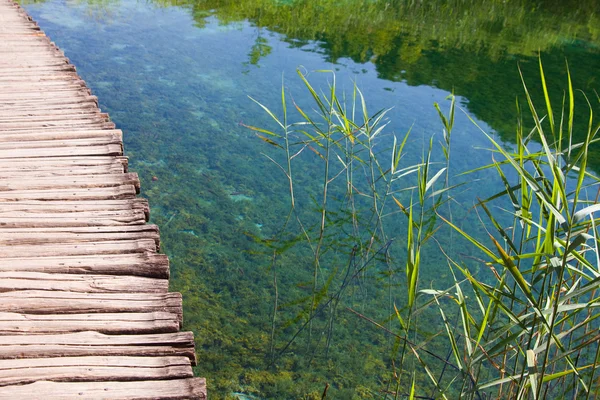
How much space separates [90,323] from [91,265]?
1.10ft

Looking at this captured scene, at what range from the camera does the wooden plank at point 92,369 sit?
1689mm

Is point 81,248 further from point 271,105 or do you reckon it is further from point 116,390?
point 271,105

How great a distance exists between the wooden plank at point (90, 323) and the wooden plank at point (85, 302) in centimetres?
2

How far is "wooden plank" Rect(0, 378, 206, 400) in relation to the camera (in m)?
1.64

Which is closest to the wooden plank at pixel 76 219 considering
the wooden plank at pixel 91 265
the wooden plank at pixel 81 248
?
the wooden plank at pixel 81 248

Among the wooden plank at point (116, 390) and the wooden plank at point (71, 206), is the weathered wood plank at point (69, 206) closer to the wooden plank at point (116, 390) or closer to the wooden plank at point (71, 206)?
the wooden plank at point (71, 206)

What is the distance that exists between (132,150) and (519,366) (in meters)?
3.06

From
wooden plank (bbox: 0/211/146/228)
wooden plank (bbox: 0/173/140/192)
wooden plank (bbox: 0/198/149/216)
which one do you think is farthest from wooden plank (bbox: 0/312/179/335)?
wooden plank (bbox: 0/173/140/192)

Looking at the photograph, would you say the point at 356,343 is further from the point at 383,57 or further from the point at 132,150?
the point at 383,57

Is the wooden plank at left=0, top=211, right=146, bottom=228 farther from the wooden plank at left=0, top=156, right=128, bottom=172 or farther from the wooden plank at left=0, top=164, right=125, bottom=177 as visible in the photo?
the wooden plank at left=0, top=156, right=128, bottom=172

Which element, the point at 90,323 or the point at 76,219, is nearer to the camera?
the point at 90,323

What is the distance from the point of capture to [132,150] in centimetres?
432

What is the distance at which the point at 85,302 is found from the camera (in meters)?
2.02

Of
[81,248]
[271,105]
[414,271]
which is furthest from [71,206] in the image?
[271,105]
